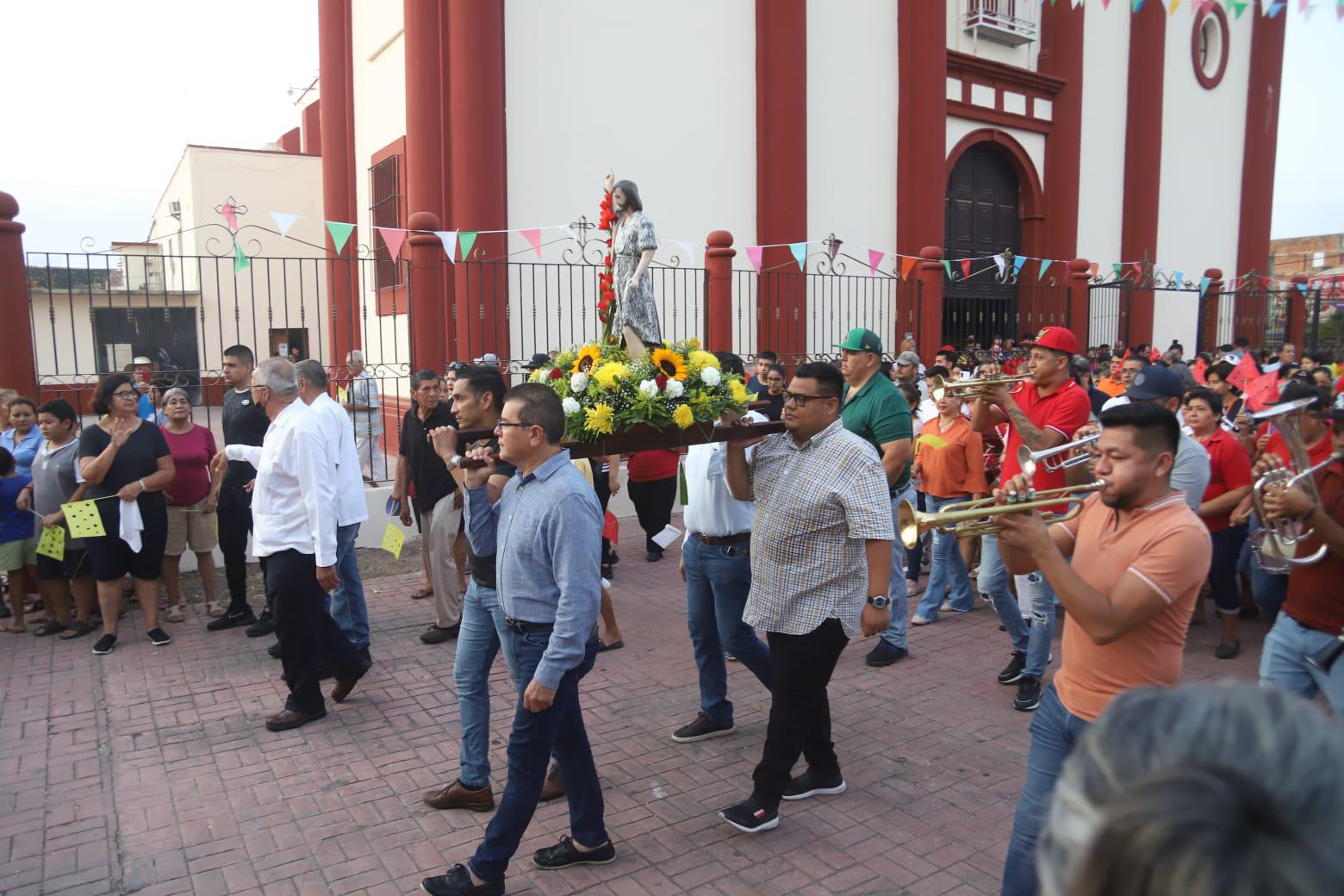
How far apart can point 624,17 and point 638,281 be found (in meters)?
7.24

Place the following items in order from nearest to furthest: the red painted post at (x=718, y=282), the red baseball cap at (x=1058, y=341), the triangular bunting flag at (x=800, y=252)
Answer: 1. the red baseball cap at (x=1058, y=341)
2. the red painted post at (x=718, y=282)
3. the triangular bunting flag at (x=800, y=252)

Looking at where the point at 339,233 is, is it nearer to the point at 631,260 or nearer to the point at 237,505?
the point at 237,505

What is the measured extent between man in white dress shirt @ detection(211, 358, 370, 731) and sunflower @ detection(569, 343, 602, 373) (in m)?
1.76

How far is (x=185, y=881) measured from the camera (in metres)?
3.78

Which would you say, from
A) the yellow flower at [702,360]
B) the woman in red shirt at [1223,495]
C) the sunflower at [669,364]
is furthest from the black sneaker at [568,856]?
the woman in red shirt at [1223,495]

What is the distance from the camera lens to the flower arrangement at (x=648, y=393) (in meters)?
4.08

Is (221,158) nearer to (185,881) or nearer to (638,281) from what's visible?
(638,281)

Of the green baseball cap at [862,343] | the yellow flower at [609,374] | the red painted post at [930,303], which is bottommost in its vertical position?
the yellow flower at [609,374]

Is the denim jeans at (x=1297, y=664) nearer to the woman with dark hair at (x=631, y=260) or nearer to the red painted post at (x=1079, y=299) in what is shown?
the woman with dark hair at (x=631, y=260)

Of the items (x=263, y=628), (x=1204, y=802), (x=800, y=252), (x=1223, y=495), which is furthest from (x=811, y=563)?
(x=800, y=252)

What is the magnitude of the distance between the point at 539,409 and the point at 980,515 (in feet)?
5.67

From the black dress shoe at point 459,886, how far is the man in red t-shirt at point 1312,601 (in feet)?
9.83

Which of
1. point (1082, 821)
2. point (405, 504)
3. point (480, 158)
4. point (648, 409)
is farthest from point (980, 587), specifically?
point (480, 158)

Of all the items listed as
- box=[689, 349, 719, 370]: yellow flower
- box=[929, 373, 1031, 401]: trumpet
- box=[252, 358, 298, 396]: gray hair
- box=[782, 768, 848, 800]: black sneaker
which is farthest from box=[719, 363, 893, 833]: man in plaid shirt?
box=[252, 358, 298, 396]: gray hair
